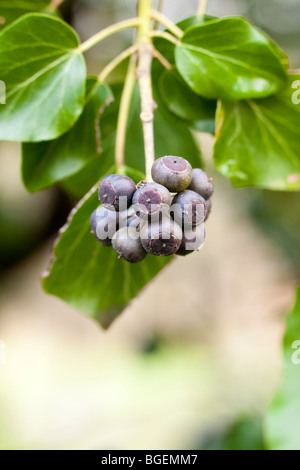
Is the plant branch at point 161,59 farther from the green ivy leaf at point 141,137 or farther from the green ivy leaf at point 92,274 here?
the green ivy leaf at point 92,274

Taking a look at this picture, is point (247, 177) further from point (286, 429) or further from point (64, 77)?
point (286, 429)

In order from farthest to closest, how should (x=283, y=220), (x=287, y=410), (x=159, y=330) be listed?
(x=159, y=330) → (x=283, y=220) → (x=287, y=410)

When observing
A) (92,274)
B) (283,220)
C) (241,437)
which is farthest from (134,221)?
(283,220)

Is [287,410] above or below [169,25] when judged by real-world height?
below

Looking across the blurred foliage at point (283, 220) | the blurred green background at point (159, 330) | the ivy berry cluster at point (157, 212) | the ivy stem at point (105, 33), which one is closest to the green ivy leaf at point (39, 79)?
the ivy stem at point (105, 33)

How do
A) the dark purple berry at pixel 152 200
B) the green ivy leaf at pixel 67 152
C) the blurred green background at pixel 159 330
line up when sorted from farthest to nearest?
the blurred green background at pixel 159 330, the green ivy leaf at pixel 67 152, the dark purple berry at pixel 152 200

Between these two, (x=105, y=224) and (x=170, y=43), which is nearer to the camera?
(x=105, y=224)

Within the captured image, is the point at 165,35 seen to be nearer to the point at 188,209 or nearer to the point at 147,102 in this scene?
the point at 147,102

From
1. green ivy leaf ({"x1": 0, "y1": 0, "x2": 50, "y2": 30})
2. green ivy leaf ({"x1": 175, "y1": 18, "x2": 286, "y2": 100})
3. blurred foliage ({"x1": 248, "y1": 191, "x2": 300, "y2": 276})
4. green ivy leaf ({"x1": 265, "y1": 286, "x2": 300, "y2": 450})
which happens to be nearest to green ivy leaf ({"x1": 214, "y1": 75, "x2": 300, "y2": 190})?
green ivy leaf ({"x1": 175, "y1": 18, "x2": 286, "y2": 100})
